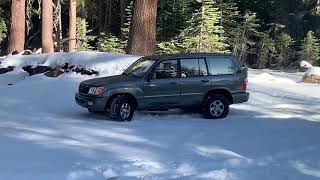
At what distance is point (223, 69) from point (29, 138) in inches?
227

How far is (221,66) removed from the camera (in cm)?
1461

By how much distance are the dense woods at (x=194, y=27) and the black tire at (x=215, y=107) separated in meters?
14.8

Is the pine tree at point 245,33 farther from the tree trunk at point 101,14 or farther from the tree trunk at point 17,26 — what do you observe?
the tree trunk at point 17,26

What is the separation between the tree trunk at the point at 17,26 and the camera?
90.6 ft

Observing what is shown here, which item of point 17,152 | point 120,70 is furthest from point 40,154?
point 120,70

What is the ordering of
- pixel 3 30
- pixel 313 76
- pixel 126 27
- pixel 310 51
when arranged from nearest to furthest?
pixel 313 76
pixel 3 30
pixel 126 27
pixel 310 51

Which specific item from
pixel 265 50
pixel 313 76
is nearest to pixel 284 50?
pixel 265 50

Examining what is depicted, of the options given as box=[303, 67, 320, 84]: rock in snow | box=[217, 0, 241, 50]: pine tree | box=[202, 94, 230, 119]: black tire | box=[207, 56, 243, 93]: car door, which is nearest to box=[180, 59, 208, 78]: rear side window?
box=[207, 56, 243, 93]: car door

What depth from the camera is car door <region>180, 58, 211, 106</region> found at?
46.2 ft

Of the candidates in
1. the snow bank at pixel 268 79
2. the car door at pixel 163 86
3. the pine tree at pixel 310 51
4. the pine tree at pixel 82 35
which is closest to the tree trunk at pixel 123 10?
the pine tree at pixel 82 35

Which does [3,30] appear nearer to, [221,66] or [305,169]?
[221,66]

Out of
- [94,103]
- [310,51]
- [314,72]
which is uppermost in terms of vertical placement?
[310,51]

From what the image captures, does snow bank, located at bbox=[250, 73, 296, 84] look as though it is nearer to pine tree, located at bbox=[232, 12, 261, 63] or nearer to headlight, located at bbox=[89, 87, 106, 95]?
headlight, located at bbox=[89, 87, 106, 95]

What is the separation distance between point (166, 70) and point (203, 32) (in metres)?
21.1
